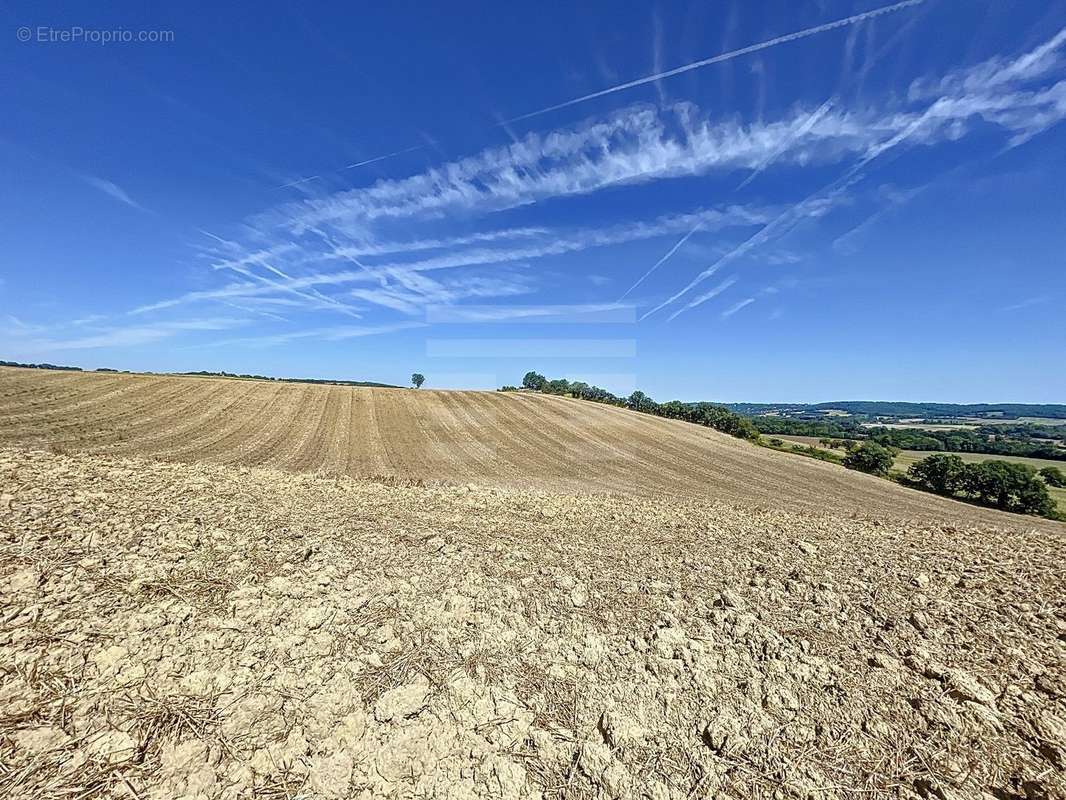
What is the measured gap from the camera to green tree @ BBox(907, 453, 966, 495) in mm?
28859

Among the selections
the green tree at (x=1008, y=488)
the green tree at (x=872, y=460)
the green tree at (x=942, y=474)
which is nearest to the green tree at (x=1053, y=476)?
the green tree at (x=1008, y=488)

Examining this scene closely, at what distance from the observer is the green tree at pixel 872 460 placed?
110 feet

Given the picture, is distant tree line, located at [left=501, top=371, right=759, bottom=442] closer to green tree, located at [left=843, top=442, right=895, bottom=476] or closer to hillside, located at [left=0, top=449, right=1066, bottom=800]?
green tree, located at [left=843, top=442, right=895, bottom=476]

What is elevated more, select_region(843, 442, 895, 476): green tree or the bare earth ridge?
the bare earth ridge

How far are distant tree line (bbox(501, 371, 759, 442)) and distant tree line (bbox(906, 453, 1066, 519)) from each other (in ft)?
47.8

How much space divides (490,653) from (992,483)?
38202mm

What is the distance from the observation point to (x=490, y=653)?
13.8ft

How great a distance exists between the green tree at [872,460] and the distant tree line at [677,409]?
9154 millimetres

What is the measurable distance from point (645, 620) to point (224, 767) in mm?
3953

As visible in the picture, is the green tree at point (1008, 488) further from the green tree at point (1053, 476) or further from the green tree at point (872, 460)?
the green tree at point (1053, 476)

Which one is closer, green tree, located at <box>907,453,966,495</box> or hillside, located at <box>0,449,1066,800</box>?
hillside, located at <box>0,449,1066,800</box>

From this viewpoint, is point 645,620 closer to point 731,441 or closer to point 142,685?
point 142,685

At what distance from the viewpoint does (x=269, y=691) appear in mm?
3457

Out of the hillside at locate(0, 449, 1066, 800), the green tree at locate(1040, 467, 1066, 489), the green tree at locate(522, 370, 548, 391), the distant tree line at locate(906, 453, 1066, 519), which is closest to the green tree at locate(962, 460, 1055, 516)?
the distant tree line at locate(906, 453, 1066, 519)
